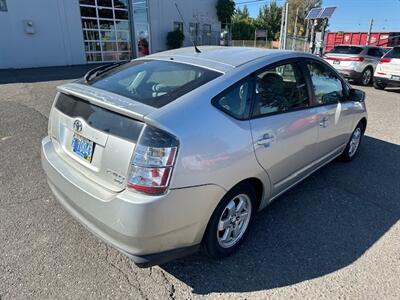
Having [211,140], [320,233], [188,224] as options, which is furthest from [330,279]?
[211,140]

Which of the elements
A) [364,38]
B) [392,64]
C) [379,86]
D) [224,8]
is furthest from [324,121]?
[364,38]

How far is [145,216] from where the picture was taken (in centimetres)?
193

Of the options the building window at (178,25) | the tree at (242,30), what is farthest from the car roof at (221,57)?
the tree at (242,30)

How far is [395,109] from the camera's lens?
333 inches

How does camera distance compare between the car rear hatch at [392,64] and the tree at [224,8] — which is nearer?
the car rear hatch at [392,64]

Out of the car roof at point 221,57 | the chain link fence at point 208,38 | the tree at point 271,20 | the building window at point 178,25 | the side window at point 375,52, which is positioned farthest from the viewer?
the tree at point 271,20

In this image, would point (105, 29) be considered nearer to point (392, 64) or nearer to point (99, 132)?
point (392, 64)

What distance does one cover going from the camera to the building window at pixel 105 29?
56.3 feet

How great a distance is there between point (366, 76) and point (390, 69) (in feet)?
6.96

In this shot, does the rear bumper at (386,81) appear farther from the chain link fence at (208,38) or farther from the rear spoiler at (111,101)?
the chain link fence at (208,38)

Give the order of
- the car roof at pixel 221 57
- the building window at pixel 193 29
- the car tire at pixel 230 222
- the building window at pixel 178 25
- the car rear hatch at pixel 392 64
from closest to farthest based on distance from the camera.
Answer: the car tire at pixel 230 222 → the car roof at pixel 221 57 → the car rear hatch at pixel 392 64 → the building window at pixel 178 25 → the building window at pixel 193 29

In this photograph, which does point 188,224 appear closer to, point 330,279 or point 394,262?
point 330,279

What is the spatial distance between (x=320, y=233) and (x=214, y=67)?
1.84 meters

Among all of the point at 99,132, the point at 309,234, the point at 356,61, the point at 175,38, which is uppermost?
the point at 175,38
